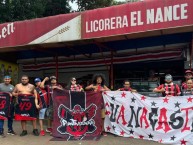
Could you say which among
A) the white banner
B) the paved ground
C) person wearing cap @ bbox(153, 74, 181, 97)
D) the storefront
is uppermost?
the storefront

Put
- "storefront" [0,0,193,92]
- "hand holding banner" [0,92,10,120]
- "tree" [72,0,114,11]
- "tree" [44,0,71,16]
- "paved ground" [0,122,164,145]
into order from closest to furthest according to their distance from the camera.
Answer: "paved ground" [0,122,164,145], "hand holding banner" [0,92,10,120], "storefront" [0,0,193,92], "tree" [44,0,71,16], "tree" [72,0,114,11]

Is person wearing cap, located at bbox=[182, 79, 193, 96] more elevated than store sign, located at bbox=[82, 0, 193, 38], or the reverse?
store sign, located at bbox=[82, 0, 193, 38]

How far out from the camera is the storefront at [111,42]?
10.3m

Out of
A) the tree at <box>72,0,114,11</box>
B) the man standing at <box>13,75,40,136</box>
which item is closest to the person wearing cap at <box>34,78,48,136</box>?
the man standing at <box>13,75,40,136</box>

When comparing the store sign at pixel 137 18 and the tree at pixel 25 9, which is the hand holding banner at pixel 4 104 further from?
the tree at pixel 25 9

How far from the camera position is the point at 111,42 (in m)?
12.9

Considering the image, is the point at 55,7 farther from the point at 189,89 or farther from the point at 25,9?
the point at 189,89

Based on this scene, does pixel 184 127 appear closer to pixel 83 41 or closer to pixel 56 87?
pixel 56 87

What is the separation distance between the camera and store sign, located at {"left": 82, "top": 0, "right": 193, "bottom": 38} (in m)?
9.82

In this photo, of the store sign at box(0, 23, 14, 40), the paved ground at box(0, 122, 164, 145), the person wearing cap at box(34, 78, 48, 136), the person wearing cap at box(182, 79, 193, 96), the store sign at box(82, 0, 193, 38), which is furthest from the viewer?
the store sign at box(0, 23, 14, 40)

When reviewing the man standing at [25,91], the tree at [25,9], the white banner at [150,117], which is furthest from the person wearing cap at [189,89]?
the tree at [25,9]

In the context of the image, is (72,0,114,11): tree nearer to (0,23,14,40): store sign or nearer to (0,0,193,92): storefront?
(0,0,193,92): storefront

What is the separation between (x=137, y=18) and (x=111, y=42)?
2.54 meters

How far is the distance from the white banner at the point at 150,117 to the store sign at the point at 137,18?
9.90 ft
